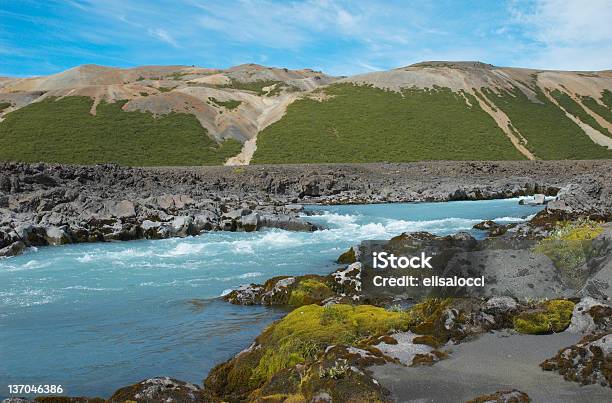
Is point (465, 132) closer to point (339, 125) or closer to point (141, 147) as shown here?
point (339, 125)

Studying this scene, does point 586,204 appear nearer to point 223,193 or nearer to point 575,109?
point 223,193

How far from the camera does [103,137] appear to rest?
347 ft

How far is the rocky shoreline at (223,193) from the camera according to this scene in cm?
3409

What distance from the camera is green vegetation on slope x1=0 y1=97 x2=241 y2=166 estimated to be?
95625 mm

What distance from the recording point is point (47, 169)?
5172cm

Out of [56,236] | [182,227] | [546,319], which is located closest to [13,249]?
[56,236]

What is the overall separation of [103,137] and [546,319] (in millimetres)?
108470

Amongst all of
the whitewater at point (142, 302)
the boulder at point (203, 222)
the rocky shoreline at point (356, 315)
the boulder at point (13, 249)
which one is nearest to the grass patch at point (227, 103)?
the rocky shoreline at point (356, 315)

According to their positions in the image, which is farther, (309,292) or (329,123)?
(329,123)

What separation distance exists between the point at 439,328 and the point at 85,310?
13849mm

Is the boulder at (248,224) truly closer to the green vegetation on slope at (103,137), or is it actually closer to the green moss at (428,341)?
the green moss at (428,341)

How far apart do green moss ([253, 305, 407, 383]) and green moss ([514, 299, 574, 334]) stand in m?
2.39

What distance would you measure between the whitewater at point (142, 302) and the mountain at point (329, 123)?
6812 centimetres

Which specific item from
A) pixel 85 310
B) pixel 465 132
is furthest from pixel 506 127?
pixel 85 310
